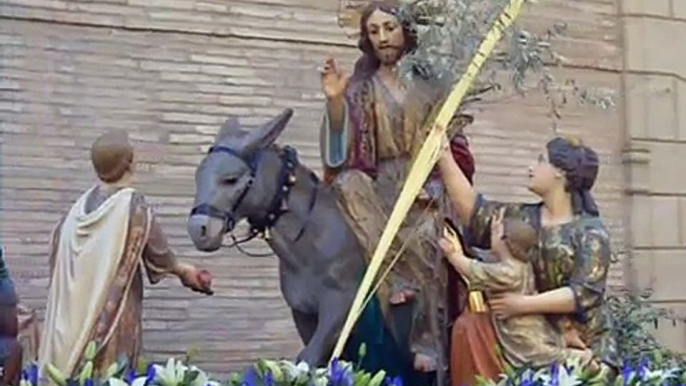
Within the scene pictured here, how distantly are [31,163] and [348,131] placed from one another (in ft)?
8.94

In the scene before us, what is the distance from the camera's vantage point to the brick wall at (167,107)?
946cm

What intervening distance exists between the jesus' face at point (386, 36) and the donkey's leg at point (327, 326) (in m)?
1.14

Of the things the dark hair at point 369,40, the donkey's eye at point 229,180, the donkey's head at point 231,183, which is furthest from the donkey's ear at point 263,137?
the dark hair at point 369,40

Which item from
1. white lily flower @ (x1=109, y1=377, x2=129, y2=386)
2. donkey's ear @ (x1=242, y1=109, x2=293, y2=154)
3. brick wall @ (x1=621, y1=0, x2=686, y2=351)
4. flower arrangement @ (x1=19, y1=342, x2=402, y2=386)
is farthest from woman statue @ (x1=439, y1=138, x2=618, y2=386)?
brick wall @ (x1=621, y1=0, x2=686, y2=351)

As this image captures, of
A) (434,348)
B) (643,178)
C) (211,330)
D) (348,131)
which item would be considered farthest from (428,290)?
(643,178)

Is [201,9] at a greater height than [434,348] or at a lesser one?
greater

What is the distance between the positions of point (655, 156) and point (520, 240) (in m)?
5.34

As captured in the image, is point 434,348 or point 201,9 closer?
point 434,348

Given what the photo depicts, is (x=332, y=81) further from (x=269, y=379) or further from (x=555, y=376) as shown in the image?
(x=269, y=379)

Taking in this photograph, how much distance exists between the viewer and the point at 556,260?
22.8 ft

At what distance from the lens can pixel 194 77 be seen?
10102 mm

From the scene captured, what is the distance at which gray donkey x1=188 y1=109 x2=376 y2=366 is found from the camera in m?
7.27

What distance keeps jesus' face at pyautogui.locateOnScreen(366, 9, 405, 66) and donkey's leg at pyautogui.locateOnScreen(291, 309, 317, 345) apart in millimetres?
1235

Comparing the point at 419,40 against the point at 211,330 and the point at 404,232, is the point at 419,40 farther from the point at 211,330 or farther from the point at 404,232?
the point at 211,330
